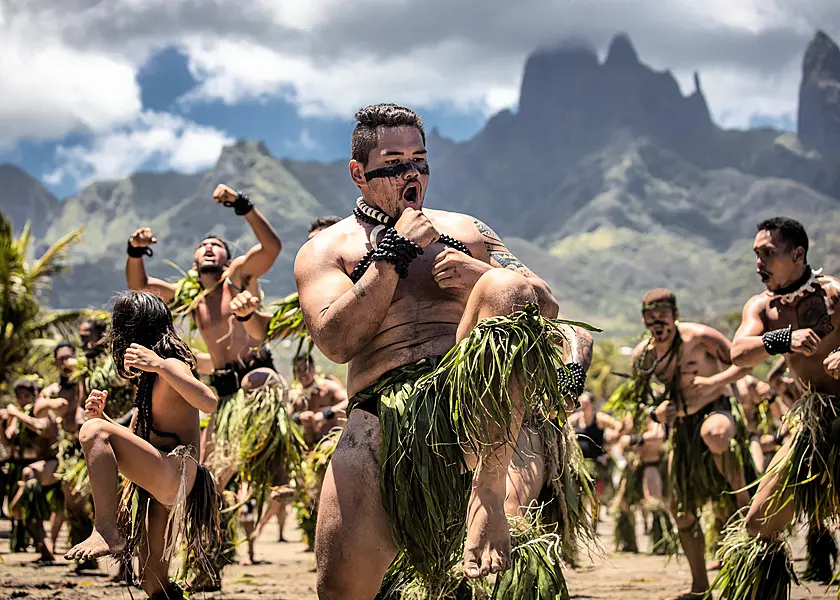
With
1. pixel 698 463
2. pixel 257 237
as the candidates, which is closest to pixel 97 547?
pixel 257 237

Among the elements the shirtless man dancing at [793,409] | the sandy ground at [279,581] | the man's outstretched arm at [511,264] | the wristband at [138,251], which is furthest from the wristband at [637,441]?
the man's outstretched arm at [511,264]

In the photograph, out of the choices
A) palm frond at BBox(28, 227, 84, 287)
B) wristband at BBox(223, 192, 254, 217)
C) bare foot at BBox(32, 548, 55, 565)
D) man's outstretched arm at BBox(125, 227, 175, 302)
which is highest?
palm frond at BBox(28, 227, 84, 287)

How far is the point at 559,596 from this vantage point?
13.3 feet

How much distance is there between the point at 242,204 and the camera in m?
6.39

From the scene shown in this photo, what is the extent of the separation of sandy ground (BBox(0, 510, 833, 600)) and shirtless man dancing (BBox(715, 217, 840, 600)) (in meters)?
0.76

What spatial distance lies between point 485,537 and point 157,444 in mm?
2242

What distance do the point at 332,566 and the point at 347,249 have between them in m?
1.07

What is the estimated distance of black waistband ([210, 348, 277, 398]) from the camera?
7145 mm

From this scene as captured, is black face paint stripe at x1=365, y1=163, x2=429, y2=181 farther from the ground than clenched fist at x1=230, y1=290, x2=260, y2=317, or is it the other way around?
black face paint stripe at x1=365, y1=163, x2=429, y2=181

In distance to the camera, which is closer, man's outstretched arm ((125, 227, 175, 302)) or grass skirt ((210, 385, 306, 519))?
man's outstretched arm ((125, 227, 175, 302))

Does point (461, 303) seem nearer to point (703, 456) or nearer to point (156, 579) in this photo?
point (156, 579)

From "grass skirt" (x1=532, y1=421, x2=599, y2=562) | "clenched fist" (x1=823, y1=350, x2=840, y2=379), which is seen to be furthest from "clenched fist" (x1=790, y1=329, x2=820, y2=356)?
"grass skirt" (x1=532, y1=421, x2=599, y2=562)

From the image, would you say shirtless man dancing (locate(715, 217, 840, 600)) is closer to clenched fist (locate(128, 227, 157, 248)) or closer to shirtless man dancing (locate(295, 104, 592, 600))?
shirtless man dancing (locate(295, 104, 592, 600))

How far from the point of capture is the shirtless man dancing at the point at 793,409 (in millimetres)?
4945
